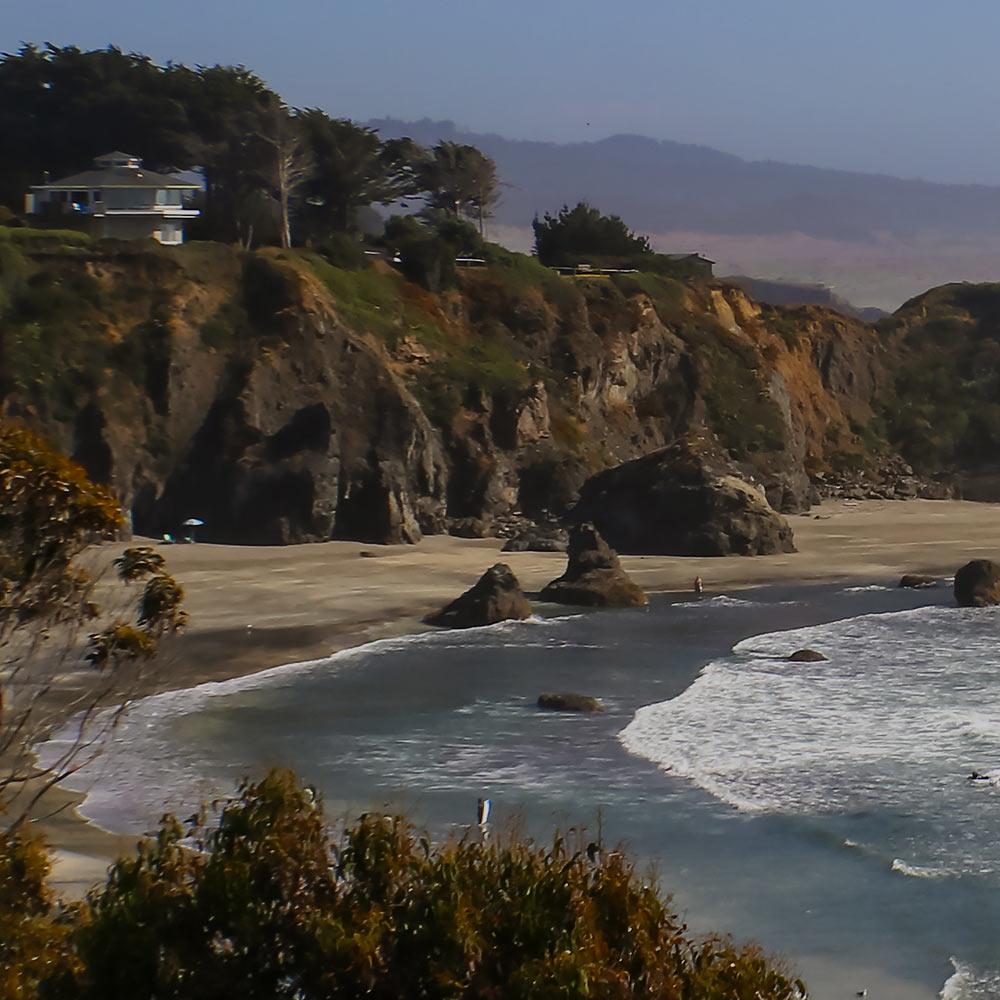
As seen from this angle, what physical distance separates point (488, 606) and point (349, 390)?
18.6 m

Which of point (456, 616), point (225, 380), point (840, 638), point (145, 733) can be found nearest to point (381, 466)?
point (225, 380)

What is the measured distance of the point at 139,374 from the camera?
5572 centimetres

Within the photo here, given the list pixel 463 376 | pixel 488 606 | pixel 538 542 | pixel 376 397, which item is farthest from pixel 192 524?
pixel 463 376

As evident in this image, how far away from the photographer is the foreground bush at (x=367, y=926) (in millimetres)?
8938

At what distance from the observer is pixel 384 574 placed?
160 ft

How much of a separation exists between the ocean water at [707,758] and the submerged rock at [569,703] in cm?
40

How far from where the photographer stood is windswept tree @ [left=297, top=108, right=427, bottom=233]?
74.6 meters

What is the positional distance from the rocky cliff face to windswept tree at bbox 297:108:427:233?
6289 mm

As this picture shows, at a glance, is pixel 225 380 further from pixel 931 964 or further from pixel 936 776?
pixel 931 964

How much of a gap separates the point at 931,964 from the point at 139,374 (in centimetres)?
4162

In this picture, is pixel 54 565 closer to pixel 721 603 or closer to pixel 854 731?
pixel 854 731

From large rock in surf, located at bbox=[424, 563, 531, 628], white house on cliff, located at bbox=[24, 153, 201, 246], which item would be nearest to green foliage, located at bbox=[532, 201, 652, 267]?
white house on cliff, located at bbox=[24, 153, 201, 246]

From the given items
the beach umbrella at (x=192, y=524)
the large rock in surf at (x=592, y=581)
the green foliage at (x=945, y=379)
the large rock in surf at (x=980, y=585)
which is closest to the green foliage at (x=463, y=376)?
the beach umbrella at (x=192, y=524)

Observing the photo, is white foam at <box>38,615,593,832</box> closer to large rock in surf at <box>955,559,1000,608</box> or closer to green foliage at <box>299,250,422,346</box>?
large rock in surf at <box>955,559,1000,608</box>
